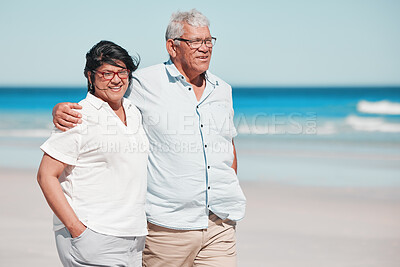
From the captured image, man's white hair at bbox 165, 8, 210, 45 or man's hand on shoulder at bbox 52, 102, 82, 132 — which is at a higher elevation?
man's white hair at bbox 165, 8, 210, 45

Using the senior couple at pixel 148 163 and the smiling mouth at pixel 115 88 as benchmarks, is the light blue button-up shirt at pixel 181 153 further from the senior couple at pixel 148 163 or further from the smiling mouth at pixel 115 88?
the smiling mouth at pixel 115 88

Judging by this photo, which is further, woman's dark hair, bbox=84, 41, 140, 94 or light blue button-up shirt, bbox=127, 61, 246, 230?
light blue button-up shirt, bbox=127, 61, 246, 230

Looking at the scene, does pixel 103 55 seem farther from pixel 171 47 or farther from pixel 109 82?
pixel 171 47

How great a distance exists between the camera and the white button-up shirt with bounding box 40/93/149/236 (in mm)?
2459

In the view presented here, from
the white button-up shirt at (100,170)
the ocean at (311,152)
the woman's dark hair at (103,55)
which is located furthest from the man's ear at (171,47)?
the ocean at (311,152)

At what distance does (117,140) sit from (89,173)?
0.67 feet

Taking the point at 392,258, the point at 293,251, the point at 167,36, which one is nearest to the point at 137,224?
the point at 167,36

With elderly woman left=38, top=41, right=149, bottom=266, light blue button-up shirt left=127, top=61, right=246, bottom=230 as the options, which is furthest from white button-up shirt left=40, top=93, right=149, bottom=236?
light blue button-up shirt left=127, top=61, right=246, bottom=230

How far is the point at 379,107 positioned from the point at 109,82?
96.0 feet

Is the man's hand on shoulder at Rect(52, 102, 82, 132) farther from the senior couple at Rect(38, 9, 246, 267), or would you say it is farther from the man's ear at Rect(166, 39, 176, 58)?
the man's ear at Rect(166, 39, 176, 58)

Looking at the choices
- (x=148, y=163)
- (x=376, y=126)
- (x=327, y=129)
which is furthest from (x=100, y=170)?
(x=376, y=126)

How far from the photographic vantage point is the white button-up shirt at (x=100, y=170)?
2459 mm

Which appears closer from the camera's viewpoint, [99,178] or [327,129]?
[99,178]

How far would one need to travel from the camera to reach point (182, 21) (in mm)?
3104
